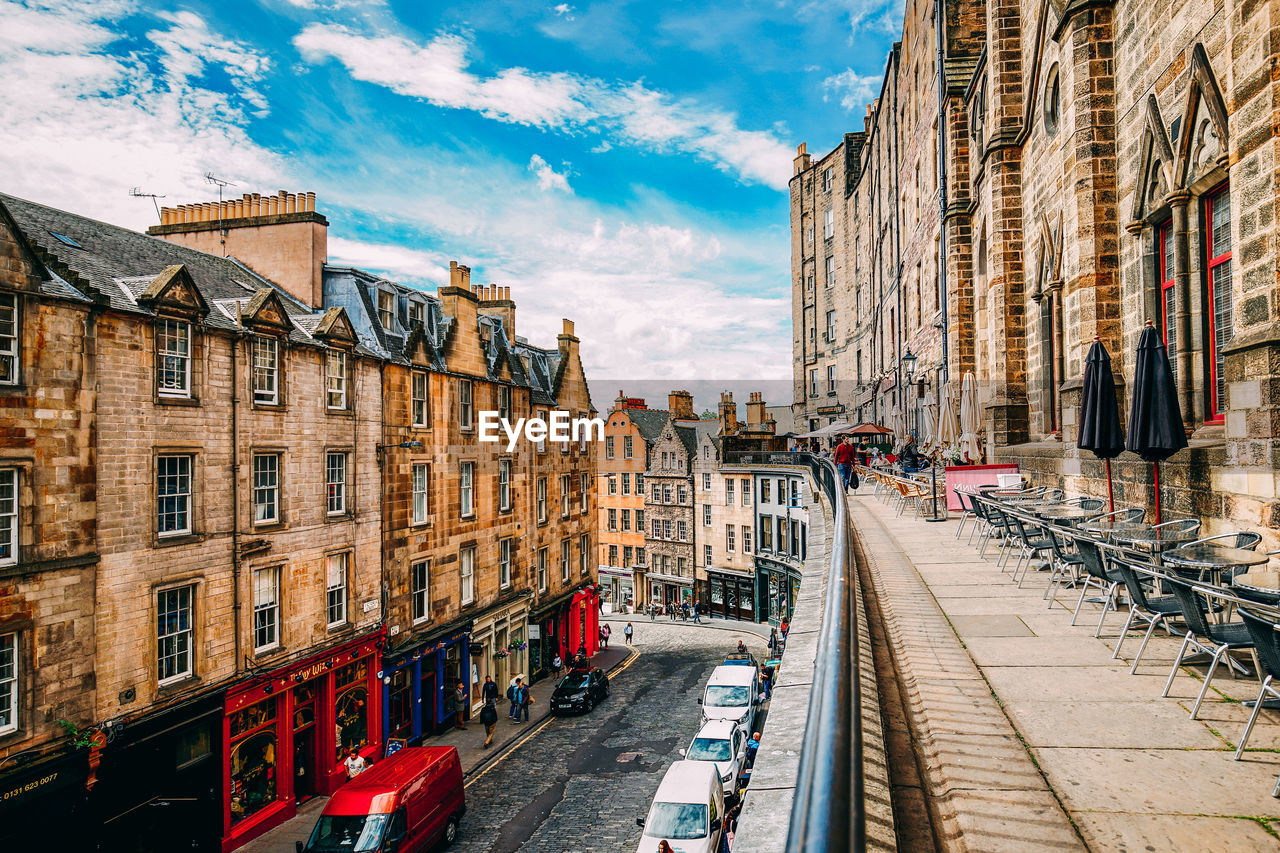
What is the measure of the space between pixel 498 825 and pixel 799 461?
28.3 m

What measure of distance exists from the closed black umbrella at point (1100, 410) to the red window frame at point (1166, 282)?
147 cm

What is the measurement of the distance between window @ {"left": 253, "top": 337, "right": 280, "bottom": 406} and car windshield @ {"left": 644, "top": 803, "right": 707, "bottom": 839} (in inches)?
531

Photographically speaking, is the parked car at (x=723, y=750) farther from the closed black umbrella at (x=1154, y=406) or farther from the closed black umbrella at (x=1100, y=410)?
the closed black umbrella at (x=1154, y=406)

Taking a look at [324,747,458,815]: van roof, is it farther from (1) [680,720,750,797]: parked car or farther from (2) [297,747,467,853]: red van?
(1) [680,720,750,797]: parked car

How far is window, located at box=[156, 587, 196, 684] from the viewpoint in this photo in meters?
15.6

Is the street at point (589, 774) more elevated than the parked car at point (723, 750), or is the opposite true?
the parked car at point (723, 750)

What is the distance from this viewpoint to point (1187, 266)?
407 inches

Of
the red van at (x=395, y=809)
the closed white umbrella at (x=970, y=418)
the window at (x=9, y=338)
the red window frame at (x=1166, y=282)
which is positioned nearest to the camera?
the red window frame at (x=1166, y=282)

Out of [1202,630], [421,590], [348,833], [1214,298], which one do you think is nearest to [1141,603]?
[1202,630]

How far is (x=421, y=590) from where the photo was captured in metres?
24.2

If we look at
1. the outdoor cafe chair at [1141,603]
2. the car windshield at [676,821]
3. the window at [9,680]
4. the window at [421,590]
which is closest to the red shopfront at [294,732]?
the window at [421,590]

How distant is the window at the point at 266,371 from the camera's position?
1822cm

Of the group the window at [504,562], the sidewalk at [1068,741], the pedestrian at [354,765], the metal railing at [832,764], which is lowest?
the pedestrian at [354,765]

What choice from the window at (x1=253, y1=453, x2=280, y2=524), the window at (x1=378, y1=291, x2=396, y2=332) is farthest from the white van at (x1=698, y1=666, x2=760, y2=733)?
the window at (x1=378, y1=291, x2=396, y2=332)
